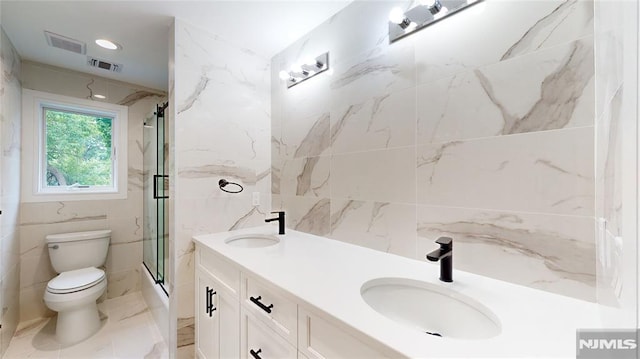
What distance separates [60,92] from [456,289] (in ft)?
10.9

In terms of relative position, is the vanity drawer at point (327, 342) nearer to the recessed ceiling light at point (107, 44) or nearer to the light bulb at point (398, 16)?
the light bulb at point (398, 16)

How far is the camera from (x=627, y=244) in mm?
411

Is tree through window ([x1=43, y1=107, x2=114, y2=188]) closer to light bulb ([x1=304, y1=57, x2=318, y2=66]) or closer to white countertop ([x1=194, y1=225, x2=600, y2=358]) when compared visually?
white countertop ([x1=194, y1=225, x2=600, y2=358])

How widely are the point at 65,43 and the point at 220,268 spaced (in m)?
2.05

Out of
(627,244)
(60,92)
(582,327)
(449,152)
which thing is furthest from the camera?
(60,92)

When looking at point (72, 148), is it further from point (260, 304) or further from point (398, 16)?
point (398, 16)

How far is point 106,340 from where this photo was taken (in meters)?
1.91

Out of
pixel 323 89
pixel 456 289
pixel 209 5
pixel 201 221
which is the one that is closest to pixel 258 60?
pixel 209 5

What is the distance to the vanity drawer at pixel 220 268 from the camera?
1.21 meters

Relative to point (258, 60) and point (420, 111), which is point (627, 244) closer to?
point (420, 111)

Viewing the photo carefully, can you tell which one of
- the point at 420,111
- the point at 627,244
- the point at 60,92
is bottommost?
the point at 627,244

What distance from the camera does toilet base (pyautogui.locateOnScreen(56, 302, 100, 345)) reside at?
73.5 inches

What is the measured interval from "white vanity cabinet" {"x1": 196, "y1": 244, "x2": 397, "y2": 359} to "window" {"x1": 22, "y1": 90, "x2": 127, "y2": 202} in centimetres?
167

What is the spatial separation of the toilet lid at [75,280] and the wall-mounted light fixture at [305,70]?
7.05 ft
